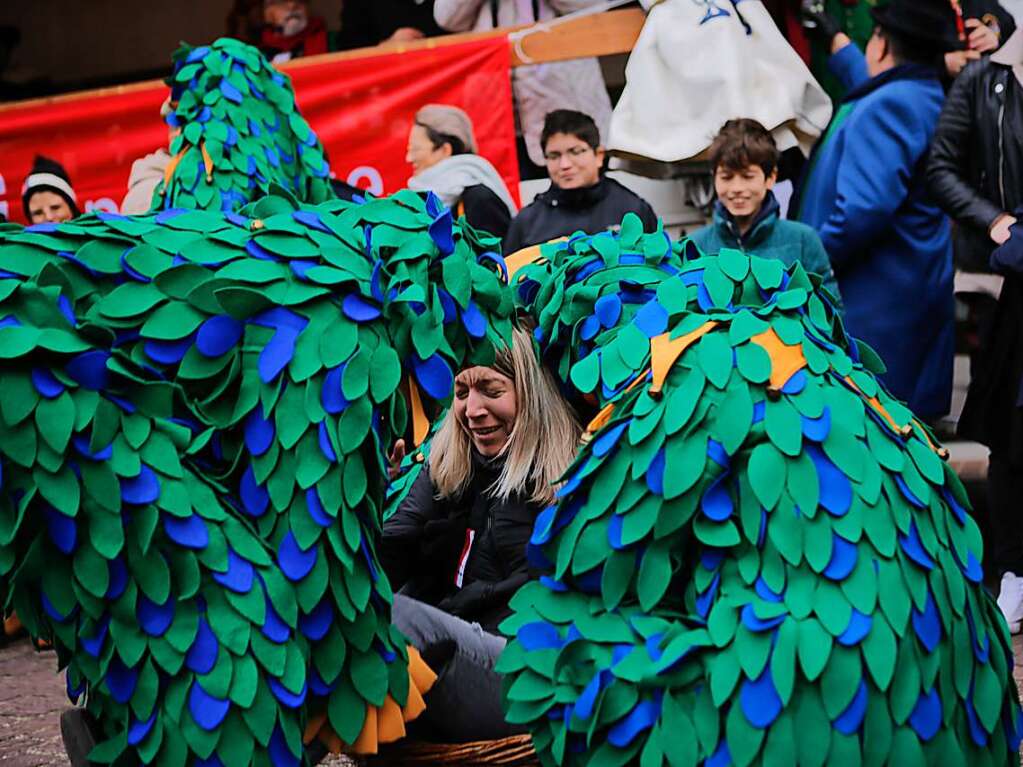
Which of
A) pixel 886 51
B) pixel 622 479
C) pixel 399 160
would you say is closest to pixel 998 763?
pixel 622 479

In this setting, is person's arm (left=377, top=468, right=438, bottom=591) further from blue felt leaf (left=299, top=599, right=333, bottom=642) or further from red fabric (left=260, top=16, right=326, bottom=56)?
red fabric (left=260, top=16, right=326, bottom=56)

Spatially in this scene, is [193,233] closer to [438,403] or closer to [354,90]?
[438,403]

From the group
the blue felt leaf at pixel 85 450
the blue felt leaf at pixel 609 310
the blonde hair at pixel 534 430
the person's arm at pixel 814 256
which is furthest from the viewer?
the person's arm at pixel 814 256

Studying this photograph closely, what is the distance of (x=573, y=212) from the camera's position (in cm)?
436

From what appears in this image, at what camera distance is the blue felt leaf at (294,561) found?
2092 millimetres

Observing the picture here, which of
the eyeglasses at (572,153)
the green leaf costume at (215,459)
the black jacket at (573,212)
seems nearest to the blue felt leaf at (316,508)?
the green leaf costume at (215,459)

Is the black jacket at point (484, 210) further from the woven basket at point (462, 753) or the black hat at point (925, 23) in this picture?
the woven basket at point (462, 753)

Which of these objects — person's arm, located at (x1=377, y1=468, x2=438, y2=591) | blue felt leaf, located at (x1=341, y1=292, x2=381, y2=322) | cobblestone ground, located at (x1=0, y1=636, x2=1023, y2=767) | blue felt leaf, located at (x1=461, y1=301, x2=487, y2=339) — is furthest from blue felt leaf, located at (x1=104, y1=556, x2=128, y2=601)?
cobblestone ground, located at (x1=0, y1=636, x2=1023, y2=767)

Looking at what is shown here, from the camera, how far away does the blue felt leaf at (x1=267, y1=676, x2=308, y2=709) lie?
6.77ft

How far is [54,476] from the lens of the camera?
1.94m

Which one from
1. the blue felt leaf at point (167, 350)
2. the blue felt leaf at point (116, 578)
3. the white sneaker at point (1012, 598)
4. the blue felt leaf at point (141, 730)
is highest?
the blue felt leaf at point (167, 350)

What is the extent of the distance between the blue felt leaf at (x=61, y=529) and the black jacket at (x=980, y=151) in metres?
2.75

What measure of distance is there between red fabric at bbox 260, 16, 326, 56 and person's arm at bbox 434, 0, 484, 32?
0.74 m

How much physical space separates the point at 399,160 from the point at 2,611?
316 cm
